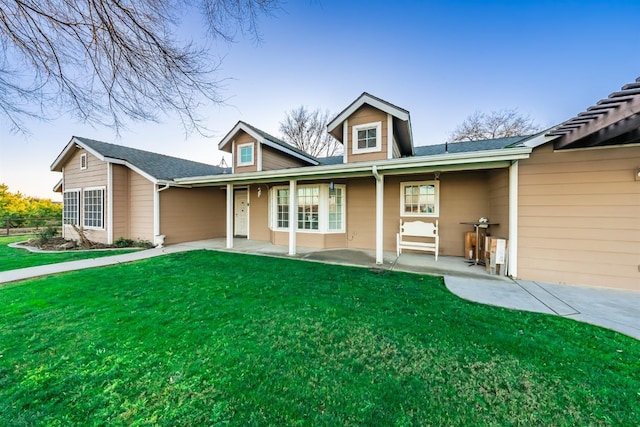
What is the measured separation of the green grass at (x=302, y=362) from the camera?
173 centimetres

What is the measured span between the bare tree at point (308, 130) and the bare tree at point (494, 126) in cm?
1033

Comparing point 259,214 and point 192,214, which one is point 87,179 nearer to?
point 192,214

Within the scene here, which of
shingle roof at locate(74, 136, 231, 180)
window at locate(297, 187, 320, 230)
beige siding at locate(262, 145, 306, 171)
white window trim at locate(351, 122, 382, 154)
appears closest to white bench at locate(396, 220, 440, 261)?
white window trim at locate(351, 122, 382, 154)

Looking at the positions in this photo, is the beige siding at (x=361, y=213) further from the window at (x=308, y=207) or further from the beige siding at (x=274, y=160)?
the beige siding at (x=274, y=160)

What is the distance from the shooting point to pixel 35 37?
2.64 meters

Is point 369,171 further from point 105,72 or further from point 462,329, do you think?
point 105,72

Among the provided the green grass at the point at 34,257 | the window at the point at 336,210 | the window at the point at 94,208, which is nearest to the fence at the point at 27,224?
the window at the point at 94,208

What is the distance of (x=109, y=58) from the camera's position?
278 cm

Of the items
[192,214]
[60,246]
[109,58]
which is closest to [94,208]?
[60,246]

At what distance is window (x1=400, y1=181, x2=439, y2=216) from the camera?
7.36m

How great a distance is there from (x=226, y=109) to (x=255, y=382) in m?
3.20

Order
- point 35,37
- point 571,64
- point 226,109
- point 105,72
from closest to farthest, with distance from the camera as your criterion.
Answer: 1. point 35,37
2. point 105,72
3. point 226,109
4. point 571,64

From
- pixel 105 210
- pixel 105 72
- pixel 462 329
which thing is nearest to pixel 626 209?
pixel 462 329

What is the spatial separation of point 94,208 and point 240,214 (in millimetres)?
5511
